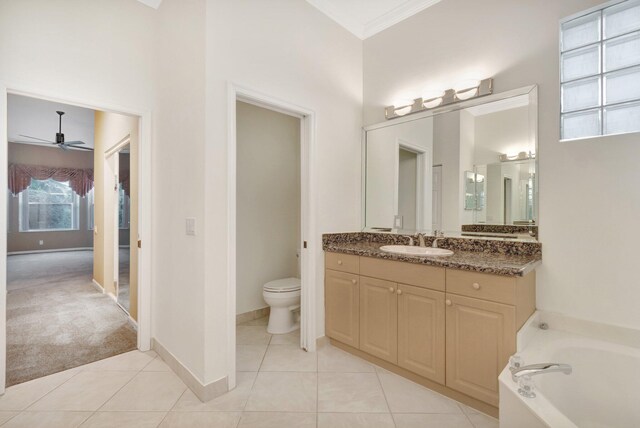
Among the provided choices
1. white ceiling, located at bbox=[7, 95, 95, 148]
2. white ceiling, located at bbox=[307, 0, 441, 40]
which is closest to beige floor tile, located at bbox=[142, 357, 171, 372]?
white ceiling, located at bbox=[307, 0, 441, 40]

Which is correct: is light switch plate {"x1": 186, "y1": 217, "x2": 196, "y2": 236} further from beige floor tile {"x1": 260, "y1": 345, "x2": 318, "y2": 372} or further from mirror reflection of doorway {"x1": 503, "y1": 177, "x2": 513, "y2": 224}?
mirror reflection of doorway {"x1": 503, "y1": 177, "x2": 513, "y2": 224}

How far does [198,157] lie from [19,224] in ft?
30.0

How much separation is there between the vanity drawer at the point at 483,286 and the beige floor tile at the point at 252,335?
5.58ft

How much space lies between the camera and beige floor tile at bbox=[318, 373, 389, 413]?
5.63ft

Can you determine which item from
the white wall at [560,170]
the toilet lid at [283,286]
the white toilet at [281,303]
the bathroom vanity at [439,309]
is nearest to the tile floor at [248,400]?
the bathroom vanity at [439,309]

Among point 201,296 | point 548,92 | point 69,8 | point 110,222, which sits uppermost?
point 69,8

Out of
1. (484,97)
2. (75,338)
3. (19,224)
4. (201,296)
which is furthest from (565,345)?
(19,224)

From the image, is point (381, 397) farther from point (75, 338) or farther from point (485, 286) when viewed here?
point (75, 338)

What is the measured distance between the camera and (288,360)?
7.46ft

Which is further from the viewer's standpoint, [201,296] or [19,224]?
[19,224]

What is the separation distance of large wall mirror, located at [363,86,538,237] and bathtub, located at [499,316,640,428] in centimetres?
78

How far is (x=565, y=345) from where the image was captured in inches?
63.3

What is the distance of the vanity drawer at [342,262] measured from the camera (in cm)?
228

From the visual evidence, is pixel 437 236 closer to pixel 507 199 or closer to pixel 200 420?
pixel 507 199
